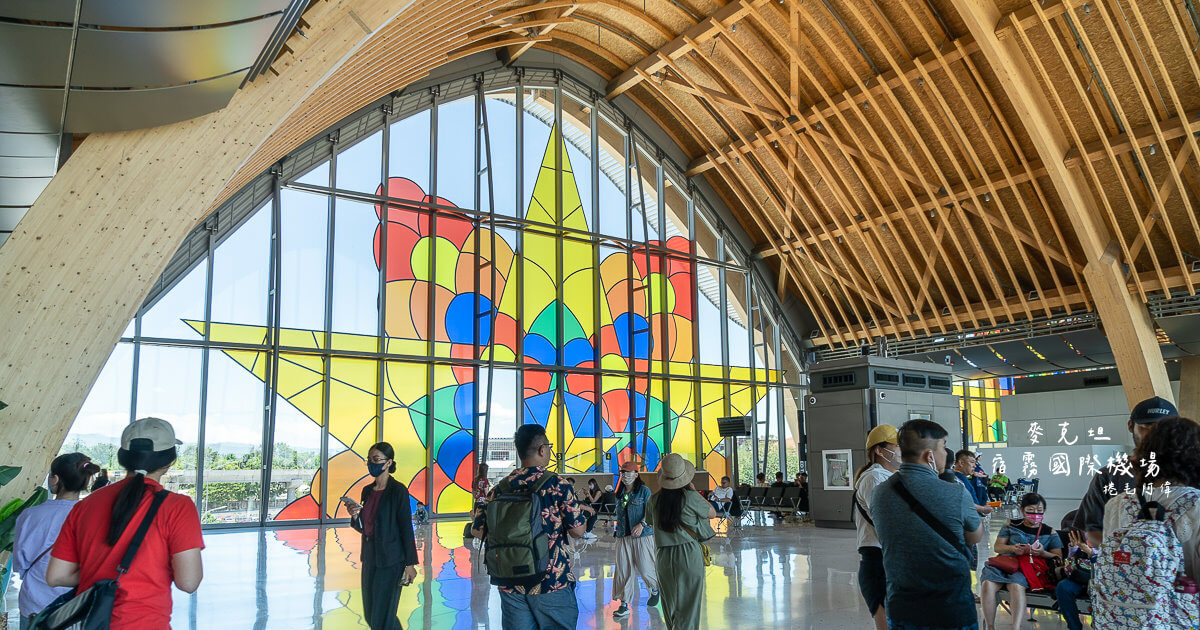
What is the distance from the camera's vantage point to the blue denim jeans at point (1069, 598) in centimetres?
489

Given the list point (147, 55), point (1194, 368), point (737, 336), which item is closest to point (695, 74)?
point (737, 336)

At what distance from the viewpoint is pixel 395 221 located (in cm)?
1734

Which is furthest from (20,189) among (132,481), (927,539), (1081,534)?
(1081,534)

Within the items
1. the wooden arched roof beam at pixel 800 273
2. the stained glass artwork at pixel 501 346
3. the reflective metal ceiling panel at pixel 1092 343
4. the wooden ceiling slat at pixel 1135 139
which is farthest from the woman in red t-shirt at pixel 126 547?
the reflective metal ceiling panel at pixel 1092 343

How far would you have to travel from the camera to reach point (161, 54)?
16.5 ft

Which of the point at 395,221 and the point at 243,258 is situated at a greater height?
the point at 395,221

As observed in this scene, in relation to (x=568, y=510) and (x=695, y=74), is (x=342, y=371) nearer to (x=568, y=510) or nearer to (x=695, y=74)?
(x=695, y=74)

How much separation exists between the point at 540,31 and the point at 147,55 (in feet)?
46.4

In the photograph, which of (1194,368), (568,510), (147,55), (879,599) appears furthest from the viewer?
(1194,368)

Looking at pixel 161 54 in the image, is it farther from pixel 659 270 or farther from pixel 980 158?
pixel 980 158

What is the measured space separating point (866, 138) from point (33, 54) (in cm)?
1767

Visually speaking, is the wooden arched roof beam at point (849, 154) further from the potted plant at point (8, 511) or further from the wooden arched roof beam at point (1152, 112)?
the potted plant at point (8, 511)

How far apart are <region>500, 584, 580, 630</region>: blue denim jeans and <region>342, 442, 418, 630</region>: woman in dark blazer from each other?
1.18m

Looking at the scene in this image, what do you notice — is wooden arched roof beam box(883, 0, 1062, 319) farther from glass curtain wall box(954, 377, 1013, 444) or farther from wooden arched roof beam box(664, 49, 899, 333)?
glass curtain wall box(954, 377, 1013, 444)
